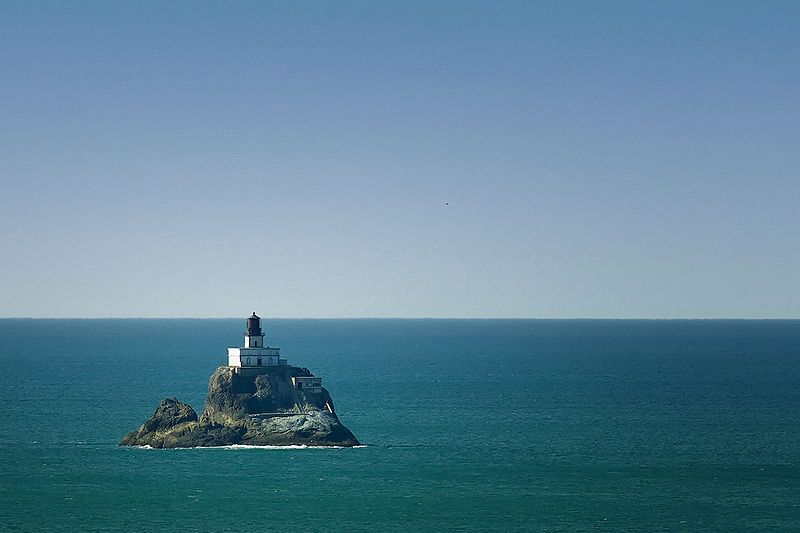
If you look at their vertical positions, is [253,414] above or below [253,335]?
below

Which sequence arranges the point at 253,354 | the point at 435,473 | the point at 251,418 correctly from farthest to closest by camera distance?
the point at 253,354 < the point at 251,418 < the point at 435,473

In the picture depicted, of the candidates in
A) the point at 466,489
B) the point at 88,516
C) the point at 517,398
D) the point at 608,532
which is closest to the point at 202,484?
the point at 88,516

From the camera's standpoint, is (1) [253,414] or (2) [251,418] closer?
(2) [251,418]

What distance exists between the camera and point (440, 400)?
16950 centimetres

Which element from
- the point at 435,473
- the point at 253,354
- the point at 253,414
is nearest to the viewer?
the point at 435,473

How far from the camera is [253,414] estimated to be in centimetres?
11962

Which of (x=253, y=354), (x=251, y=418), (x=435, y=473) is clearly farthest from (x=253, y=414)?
(x=435, y=473)

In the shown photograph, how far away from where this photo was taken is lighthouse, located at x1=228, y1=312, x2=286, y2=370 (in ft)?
404

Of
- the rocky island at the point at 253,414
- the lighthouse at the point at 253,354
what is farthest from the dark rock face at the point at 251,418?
the lighthouse at the point at 253,354

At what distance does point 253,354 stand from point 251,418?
733 centimetres

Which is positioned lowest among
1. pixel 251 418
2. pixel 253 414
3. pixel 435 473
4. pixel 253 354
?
pixel 435 473

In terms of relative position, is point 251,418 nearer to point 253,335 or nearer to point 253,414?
point 253,414

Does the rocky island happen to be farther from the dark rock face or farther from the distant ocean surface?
the distant ocean surface

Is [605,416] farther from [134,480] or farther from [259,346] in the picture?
[134,480]
